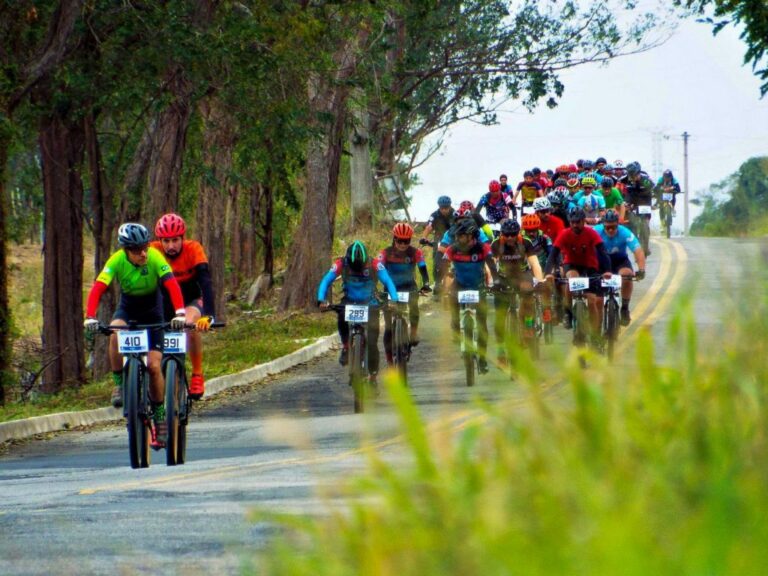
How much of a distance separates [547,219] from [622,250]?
130 inches

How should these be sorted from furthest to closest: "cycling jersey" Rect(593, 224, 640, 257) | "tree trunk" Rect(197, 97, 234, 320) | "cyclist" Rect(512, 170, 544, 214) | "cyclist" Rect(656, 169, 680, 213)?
"cyclist" Rect(656, 169, 680, 213) < "cyclist" Rect(512, 170, 544, 214) < "tree trunk" Rect(197, 97, 234, 320) < "cycling jersey" Rect(593, 224, 640, 257)

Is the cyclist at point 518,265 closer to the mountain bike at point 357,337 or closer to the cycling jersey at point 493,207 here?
the mountain bike at point 357,337

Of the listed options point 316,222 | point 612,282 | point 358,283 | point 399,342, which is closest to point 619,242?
point 612,282

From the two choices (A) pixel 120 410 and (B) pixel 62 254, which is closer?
(A) pixel 120 410

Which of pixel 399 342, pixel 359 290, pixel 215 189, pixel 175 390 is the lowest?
pixel 175 390

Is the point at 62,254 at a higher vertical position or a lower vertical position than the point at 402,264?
higher

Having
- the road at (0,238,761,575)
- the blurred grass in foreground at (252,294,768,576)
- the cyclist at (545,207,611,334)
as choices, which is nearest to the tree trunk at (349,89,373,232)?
the road at (0,238,761,575)

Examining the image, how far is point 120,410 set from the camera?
20891 millimetres

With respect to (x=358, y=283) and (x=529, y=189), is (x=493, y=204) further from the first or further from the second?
(x=358, y=283)

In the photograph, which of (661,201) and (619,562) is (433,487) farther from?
(661,201)

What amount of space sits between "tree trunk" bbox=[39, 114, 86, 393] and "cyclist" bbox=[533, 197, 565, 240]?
8.75 metres

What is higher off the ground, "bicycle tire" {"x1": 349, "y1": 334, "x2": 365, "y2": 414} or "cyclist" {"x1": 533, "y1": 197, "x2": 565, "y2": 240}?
"cyclist" {"x1": 533, "y1": 197, "x2": 565, "y2": 240}

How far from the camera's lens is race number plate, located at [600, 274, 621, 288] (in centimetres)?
1983

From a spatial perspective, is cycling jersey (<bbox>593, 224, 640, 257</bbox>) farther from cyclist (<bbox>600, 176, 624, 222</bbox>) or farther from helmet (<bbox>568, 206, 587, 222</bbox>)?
cyclist (<bbox>600, 176, 624, 222</bbox>)
